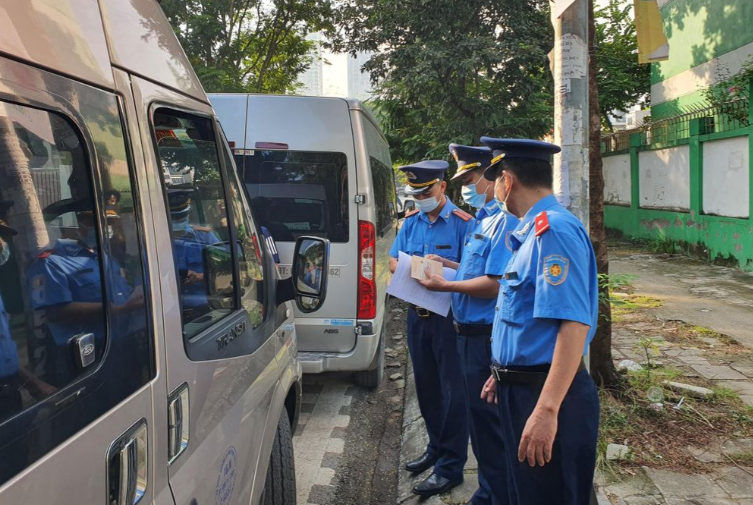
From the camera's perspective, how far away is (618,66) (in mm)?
16531

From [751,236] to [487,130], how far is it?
15.0 ft

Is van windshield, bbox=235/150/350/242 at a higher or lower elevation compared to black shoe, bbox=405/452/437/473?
higher

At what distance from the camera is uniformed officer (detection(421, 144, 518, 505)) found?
8.68 feet

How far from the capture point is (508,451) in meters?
2.14

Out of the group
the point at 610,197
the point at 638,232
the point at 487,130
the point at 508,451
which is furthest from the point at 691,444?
the point at 610,197

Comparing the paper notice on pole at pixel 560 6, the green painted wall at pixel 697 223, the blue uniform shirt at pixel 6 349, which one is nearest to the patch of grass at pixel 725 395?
the paper notice on pole at pixel 560 6

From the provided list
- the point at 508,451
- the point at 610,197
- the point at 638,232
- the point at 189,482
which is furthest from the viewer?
the point at 610,197

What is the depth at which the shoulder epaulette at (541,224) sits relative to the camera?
1926 mm

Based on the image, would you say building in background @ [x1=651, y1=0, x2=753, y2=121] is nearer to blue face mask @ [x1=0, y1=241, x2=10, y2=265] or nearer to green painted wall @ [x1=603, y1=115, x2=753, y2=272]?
green painted wall @ [x1=603, y1=115, x2=753, y2=272]

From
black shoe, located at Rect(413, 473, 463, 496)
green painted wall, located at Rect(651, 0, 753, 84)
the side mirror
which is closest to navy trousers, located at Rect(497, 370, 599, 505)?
the side mirror

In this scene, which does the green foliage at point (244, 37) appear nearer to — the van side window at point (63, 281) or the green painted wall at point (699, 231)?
the green painted wall at point (699, 231)

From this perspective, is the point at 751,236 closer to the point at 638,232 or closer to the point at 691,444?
the point at 638,232

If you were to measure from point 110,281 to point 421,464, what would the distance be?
2.58 meters

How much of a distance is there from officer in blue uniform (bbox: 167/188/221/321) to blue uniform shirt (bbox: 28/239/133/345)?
13.3 inches
